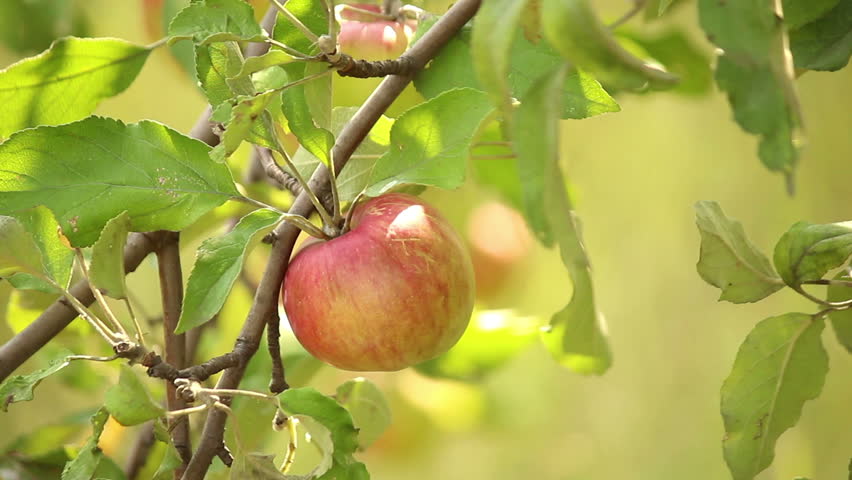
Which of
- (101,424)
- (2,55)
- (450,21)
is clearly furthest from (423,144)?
(2,55)

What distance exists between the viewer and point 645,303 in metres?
1.19

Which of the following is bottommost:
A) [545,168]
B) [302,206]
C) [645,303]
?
[645,303]

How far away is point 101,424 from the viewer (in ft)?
1.32

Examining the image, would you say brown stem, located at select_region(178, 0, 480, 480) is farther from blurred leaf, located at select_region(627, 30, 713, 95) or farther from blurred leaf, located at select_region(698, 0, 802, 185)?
blurred leaf, located at select_region(627, 30, 713, 95)

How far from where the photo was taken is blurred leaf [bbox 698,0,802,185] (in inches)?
10.3

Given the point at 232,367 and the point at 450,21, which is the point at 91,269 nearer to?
the point at 232,367

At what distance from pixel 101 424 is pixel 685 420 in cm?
90

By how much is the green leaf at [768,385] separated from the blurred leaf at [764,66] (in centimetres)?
17

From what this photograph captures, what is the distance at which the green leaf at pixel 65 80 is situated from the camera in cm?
46

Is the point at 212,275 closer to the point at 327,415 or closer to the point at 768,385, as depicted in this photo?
the point at 327,415

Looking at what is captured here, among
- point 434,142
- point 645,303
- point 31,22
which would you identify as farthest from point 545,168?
point 645,303

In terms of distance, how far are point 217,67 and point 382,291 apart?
0.40ft

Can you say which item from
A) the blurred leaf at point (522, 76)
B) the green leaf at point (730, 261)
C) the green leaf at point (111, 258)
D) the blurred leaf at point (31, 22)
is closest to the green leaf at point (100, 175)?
the green leaf at point (111, 258)

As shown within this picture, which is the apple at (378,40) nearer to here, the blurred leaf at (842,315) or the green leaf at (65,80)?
the green leaf at (65,80)
